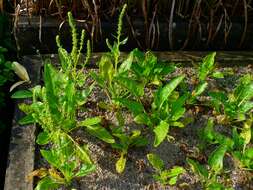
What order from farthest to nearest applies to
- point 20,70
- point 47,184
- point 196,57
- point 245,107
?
point 196,57 → point 20,70 → point 245,107 → point 47,184

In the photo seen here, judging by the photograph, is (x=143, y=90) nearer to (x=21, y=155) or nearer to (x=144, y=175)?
(x=144, y=175)

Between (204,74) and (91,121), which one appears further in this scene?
(204,74)

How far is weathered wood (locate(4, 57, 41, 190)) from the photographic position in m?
2.08

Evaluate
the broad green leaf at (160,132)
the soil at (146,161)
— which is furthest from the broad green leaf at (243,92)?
the broad green leaf at (160,132)

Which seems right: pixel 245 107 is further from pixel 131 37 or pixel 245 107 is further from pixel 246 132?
pixel 131 37

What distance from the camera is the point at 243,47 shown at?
2990mm

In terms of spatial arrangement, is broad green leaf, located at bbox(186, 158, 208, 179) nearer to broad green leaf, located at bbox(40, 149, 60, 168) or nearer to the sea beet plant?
the sea beet plant

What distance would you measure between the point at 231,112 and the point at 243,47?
2.41 feet

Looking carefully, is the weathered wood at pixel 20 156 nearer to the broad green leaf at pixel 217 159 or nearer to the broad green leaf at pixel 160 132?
the broad green leaf at pixel 160 132

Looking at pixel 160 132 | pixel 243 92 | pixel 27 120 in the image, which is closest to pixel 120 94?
pixel 160 132

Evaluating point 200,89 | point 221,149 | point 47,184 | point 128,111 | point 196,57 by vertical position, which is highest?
point 196,57

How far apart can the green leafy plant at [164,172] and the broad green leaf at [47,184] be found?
0.37 metres

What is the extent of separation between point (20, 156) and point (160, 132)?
1.84 feet

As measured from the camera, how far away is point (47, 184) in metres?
2.04
